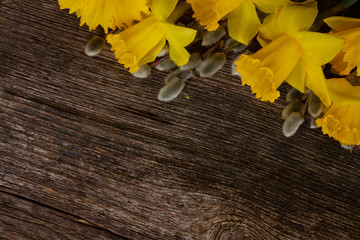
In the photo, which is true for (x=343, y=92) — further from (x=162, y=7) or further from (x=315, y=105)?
(x=162, y=7)

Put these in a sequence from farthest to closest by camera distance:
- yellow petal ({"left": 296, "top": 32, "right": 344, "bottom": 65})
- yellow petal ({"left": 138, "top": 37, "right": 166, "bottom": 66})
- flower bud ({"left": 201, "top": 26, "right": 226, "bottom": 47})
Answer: flower bud ({"left": 201, "top": 26, "right": 226, "bottom": 47}) → yellow petal ({"left": 138, "top": 37, "right": 166, "bottom": 66}) → yellow petal ({"left": 296, "top": 32, "right": 344, "bottom": 65})

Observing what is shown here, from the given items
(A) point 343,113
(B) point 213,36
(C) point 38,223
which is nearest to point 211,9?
(B) point 213,36

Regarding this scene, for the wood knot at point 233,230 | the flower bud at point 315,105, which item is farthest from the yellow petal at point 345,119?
the wood knot at point 233,230

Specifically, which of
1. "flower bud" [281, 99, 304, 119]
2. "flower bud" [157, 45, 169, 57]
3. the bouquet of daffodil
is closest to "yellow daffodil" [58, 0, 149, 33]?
the bouquet of daffodil

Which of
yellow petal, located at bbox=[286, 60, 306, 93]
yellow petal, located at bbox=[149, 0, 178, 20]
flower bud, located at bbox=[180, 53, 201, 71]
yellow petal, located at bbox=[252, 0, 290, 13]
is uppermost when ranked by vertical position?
yellow petal, located at bbox=[149, 0, 178, 20]

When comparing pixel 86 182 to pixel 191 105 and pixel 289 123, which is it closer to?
pixel 191 105

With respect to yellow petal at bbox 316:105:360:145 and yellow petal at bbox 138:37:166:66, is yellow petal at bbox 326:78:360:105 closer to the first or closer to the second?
yellow petal at bbox 316:105:360:145
